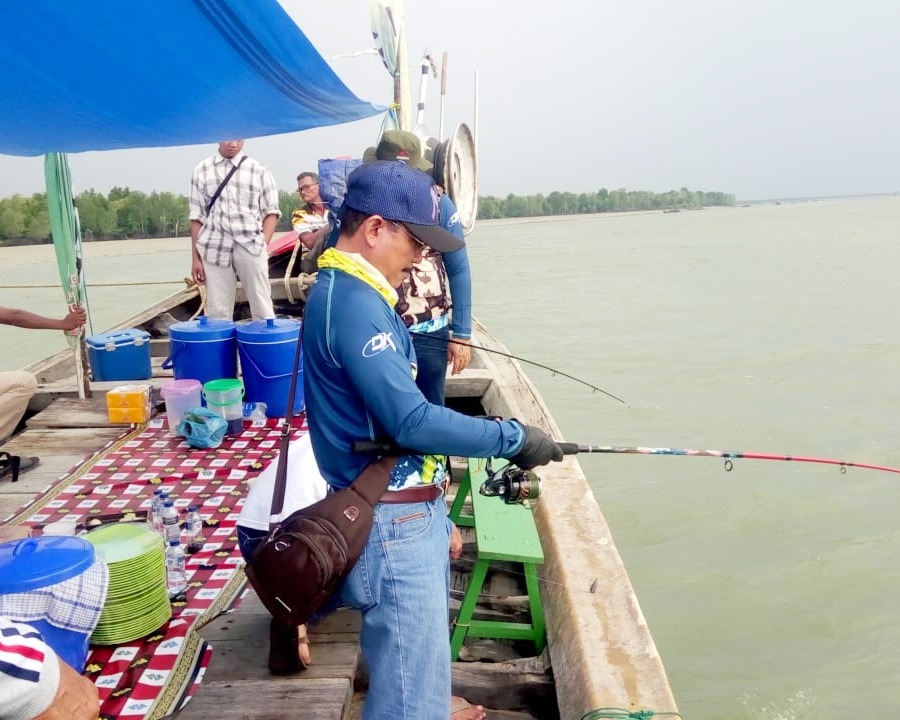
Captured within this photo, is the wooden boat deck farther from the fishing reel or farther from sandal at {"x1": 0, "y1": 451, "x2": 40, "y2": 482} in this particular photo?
the fishing reel

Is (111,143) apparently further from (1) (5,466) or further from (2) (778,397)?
(2) (778,397)

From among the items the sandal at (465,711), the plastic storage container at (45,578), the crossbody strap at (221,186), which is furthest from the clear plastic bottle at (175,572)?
the crossbody strap at (221,186)

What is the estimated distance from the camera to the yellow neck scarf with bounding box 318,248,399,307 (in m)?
1.73

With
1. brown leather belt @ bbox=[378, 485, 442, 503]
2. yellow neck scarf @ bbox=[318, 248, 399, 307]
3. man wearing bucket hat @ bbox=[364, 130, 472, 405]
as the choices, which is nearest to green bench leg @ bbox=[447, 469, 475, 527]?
man wearing bucket hat @ bbox=[364, 130, 472, 405]

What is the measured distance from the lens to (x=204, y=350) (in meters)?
5.23

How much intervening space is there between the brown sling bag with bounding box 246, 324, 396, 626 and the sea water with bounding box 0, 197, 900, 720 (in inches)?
121

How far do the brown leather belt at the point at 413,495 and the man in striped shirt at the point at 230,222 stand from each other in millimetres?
4575

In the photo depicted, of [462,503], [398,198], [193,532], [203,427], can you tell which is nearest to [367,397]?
[398,198]

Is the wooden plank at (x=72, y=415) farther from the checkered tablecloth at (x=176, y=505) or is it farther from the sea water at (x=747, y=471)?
the sea water at (x=747, y=471)

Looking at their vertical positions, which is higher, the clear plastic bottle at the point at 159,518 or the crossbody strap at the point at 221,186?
the crossbody strap at the point at 221,186

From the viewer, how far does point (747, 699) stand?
4.14m

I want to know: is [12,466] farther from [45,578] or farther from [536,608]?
[536,608]

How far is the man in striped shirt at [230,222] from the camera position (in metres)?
5.94

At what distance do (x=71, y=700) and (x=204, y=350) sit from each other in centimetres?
382
